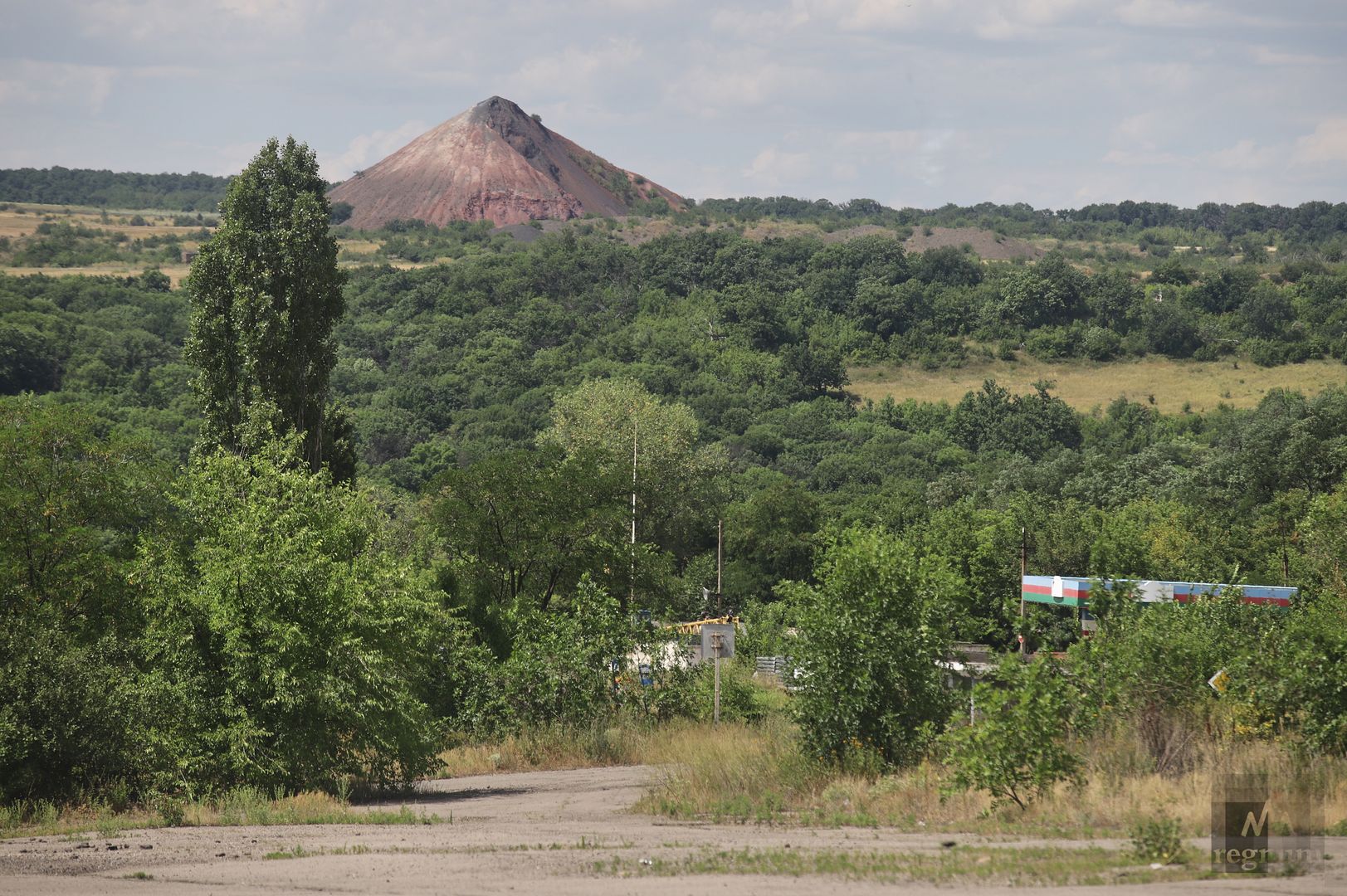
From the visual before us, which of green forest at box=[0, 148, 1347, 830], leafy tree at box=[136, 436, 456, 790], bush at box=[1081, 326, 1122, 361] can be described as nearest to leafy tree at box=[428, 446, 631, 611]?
green forest at box=[0, 148, 1347, 830]

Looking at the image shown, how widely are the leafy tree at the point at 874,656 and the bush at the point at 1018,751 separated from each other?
2445 mm

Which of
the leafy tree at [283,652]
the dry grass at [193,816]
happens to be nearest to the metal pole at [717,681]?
the leafy tree at [283,652]

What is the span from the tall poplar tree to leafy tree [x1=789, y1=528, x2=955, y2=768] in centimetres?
1746

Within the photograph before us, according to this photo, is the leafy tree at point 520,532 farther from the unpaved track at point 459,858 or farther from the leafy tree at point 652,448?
the leafy tree at point 652,448

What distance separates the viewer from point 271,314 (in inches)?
1412

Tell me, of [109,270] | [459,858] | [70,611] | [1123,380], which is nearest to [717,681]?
[70,611]

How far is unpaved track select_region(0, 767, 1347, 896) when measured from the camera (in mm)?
13117

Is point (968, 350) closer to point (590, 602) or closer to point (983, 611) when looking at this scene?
point (983, 611)

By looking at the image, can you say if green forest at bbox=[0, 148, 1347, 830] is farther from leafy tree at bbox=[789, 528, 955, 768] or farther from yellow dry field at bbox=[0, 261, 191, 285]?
yellow dry field at bbox=[0, 261, 191, 285]

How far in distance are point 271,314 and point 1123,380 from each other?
4726 inches

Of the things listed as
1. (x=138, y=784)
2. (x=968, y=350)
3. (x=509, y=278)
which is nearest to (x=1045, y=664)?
(x=138, y=784)

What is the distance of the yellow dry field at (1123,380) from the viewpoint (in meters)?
128

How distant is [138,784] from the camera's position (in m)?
20.8

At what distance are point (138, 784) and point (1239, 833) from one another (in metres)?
15.1
